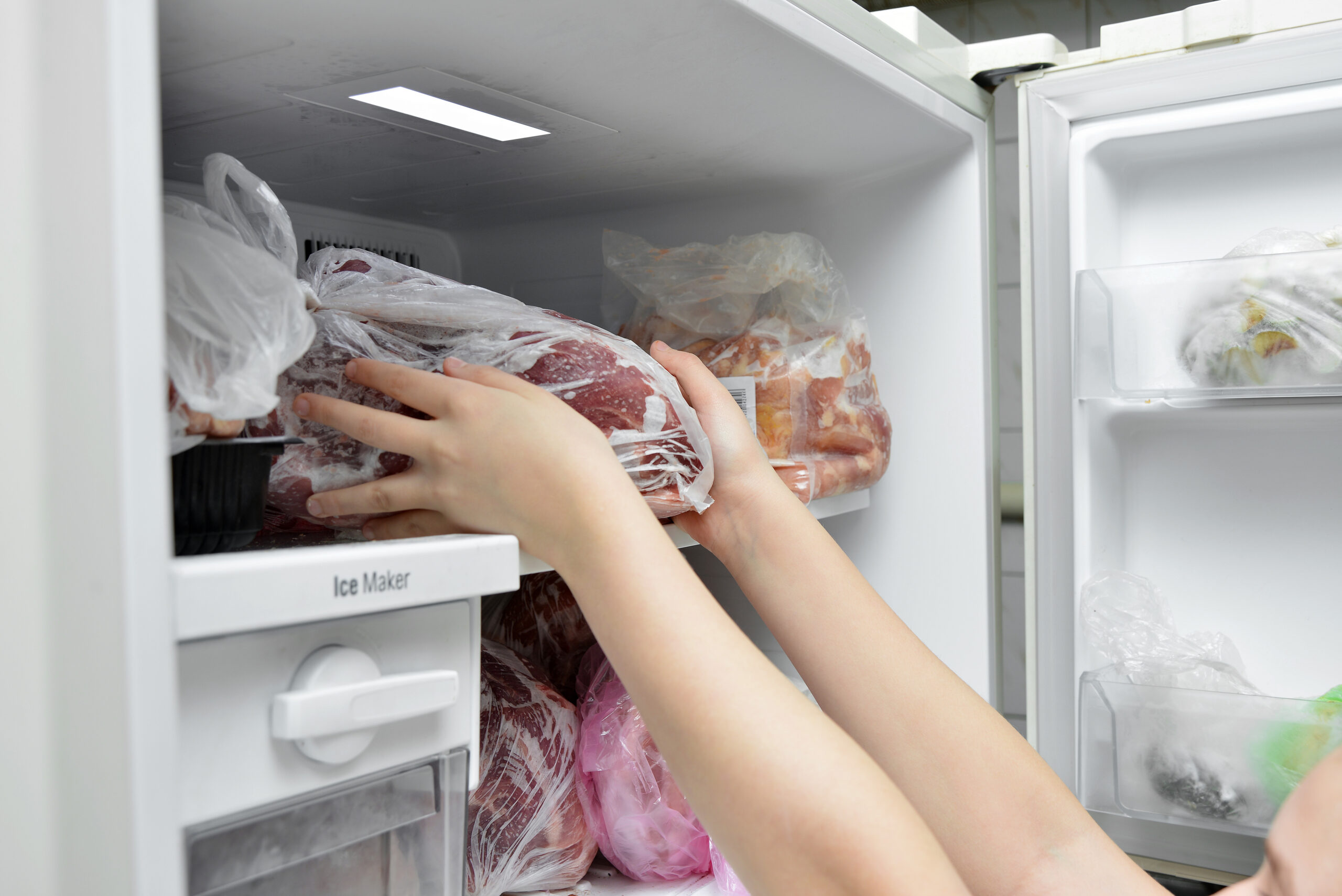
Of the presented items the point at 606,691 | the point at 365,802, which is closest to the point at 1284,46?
the point at 606,691

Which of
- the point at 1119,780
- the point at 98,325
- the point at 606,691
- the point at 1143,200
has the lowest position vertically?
the point at 1119,780

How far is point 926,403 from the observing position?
99 cm

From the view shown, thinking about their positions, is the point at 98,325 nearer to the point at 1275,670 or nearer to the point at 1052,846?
the point at 1052,846

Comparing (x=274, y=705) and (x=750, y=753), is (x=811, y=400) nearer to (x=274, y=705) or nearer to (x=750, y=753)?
(x=750, y=753)

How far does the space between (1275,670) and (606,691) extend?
0.62 meters

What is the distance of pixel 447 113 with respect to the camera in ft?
2.36

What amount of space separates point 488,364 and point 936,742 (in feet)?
1.38

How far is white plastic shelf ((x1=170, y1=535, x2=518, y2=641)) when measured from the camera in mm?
359

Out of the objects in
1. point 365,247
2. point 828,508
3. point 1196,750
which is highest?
point 365,247

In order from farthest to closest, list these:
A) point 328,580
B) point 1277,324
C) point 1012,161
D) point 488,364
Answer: point 1012,161
point 1277,324
point 488,364
point 328,580

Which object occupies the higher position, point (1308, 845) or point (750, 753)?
point (750, 753)

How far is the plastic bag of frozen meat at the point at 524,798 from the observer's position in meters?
0.70

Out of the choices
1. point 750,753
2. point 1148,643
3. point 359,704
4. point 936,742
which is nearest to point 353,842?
point 359,704

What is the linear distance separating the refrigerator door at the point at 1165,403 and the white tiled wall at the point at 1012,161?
24.9 inches
